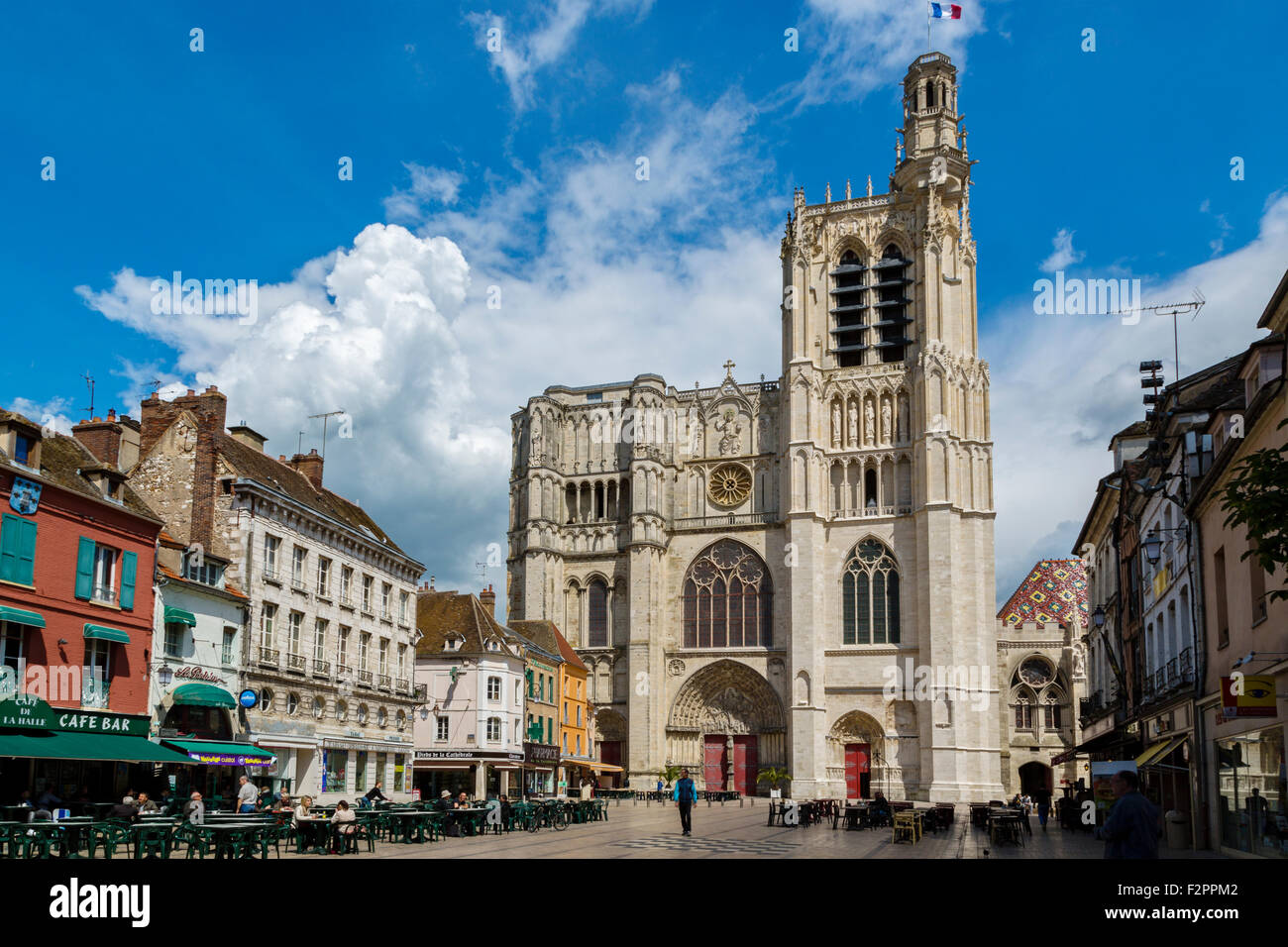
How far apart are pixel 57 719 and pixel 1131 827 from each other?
18610mm

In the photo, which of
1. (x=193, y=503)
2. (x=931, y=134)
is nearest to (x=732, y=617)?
(x=931, y=134)

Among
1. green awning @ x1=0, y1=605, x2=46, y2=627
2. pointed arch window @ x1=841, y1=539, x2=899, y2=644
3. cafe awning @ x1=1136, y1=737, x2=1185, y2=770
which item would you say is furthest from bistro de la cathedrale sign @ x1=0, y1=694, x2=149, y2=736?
pointed arch window @ x1=841, y1=539, x2=899, y2=644

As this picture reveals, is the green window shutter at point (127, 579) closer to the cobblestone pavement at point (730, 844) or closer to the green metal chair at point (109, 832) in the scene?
the cobblestone pavement at point (730, 844)

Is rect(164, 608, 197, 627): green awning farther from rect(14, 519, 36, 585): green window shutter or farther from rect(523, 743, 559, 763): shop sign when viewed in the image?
rect(523, 743, 559, 763): shop sign

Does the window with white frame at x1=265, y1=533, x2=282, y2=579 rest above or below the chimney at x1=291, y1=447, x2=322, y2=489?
below

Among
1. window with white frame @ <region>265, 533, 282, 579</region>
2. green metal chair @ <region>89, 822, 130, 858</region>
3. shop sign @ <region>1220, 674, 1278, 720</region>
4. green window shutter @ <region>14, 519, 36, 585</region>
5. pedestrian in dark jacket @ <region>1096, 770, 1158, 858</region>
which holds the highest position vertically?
window with white frame @ <region>265, 533, 282, 579</region>

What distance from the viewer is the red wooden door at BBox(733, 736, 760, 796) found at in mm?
57000

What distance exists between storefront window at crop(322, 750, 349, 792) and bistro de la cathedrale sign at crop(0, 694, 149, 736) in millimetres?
8507

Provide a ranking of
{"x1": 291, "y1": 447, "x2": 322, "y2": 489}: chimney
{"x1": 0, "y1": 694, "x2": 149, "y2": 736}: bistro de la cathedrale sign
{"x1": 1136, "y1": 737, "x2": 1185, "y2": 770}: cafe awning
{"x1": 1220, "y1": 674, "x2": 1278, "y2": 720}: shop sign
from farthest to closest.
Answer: {"x1": 291, "y1": 447, "x2": 322, "y2": 489}: chimney, {"x1": 1136, "y1": 737, "x2": 1185, "y2": 770}: cafe awning, {"x1": 0, "y1": 694, "x2": 149, "y2": 736}: bistro de la cathedrale sign, {"x1": 1220, "y1": 674, "x2": 1278, "y2": 720}: shop sign

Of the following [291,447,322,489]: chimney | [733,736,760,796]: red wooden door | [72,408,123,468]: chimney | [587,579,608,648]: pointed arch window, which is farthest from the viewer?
[587,579,608,648]: pointed arch window

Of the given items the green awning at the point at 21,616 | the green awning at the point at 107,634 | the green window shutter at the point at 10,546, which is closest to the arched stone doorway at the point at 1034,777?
the green awning at the point at 107,634

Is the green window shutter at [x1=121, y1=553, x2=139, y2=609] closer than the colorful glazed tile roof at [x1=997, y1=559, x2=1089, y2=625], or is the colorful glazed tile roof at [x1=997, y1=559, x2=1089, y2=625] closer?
the green window shutter at [x1=121, y1=553, x2=139, y2=609]
